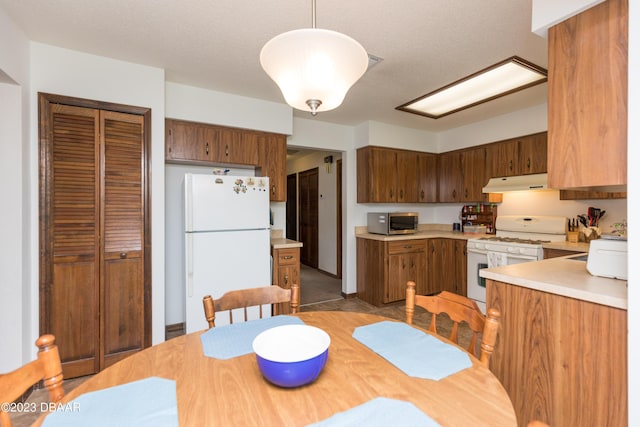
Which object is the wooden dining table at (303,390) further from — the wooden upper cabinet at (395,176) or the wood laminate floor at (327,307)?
the wooden upper cabinet at (395,176)

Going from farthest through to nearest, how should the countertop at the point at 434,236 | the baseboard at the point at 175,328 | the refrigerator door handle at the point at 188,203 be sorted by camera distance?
1. the baseboard at the point at 175,328
2. the countertop at the point at 434,236
3. the refrigerator door handle at the point at 188,203

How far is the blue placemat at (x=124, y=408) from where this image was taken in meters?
0.70

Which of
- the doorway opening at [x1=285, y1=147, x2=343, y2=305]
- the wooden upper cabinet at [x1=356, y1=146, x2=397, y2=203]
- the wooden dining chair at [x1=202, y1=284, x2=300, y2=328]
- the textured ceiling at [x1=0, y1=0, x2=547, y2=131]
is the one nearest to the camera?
the wooden dining chair at [x1=202, y1=284, x2=300, y2=328]

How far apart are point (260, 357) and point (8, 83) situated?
252cm

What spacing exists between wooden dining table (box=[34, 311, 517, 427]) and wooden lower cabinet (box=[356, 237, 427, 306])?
2.70m

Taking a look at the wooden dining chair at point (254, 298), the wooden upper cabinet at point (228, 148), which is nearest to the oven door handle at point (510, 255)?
the wooden upper cabinet at point (228, 148)

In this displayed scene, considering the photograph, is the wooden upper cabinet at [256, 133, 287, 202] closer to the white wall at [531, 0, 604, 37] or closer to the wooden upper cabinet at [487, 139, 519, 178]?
the white wall at [531, 0, 604, 37]

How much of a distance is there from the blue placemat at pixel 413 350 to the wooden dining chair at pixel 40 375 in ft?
3.15

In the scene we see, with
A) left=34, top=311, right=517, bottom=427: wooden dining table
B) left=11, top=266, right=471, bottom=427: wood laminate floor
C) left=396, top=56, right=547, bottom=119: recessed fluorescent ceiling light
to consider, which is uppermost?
left=396, top=56, right=547, bottom=119: recessed fluorescent ceiling light

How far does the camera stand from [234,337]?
1178 mm

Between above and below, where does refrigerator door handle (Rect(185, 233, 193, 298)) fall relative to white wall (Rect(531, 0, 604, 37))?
below

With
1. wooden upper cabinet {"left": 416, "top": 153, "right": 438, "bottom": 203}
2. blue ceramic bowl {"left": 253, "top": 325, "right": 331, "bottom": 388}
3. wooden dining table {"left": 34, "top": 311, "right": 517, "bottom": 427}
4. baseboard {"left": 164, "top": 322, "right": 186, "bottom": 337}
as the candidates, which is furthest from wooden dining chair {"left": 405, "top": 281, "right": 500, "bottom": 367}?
wooden upper cabinet {"left": 416, "top": 153, "right": 438, "bottom": 203}

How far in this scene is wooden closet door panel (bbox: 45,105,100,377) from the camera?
2.13 metres
